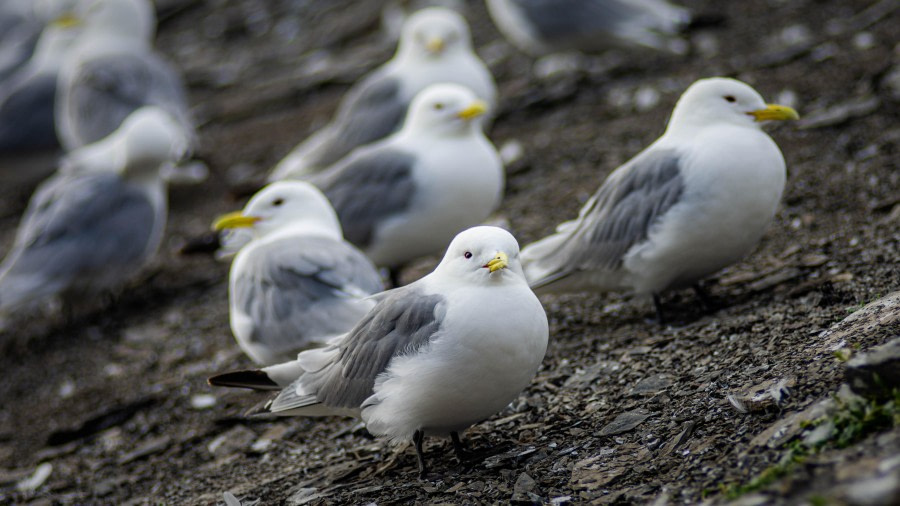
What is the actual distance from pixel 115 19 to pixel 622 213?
24.5 feet

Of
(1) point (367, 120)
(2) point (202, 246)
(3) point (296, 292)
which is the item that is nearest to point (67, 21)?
(1) point (367, 120)

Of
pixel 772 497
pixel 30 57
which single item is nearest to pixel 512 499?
pixel 772 497

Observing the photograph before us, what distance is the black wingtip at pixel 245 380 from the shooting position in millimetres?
4195

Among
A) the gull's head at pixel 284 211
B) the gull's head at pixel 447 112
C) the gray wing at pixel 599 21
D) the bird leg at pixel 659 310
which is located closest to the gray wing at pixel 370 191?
the gull's head at pixel 447 112

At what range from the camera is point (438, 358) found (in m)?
3.67

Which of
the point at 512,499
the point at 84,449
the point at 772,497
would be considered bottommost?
the point at 84,449

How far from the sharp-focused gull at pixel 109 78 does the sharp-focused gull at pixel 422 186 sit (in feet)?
13.1

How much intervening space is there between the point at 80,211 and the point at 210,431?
9.46 feet

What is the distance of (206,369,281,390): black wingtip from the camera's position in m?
4.19

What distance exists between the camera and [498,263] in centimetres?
364

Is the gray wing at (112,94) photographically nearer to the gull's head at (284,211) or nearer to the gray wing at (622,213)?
the gull's head at (284,211)

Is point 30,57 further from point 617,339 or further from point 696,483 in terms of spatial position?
point 696,483

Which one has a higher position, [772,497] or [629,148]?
[772,497]

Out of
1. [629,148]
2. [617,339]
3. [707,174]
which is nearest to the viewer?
[707,174]
